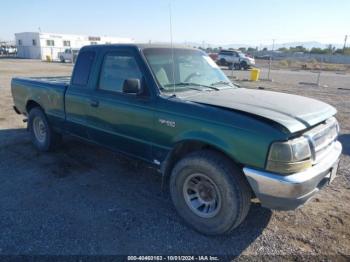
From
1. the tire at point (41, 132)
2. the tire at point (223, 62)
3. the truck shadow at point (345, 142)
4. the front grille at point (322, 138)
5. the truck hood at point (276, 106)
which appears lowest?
the tire at point (223, 62)

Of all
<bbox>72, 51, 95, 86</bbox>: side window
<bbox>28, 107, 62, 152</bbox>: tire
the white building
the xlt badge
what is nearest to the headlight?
the xlt badge

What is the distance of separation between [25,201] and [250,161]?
2.87 m

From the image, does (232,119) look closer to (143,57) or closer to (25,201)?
(143,57)

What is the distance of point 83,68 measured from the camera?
14.5 feet

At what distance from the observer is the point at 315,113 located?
3049mm

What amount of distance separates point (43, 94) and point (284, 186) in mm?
4314

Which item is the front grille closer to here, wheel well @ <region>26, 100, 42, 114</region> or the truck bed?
the truck bed

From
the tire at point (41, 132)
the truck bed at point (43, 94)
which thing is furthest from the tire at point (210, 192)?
the tire at point (41, 132)

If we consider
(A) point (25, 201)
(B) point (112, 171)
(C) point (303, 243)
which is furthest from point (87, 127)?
(C) point (303, 243)

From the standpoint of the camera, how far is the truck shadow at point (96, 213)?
9.66ft

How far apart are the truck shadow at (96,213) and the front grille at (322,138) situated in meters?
1.02

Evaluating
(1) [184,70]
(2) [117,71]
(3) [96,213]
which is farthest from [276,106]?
(3) [96,213]

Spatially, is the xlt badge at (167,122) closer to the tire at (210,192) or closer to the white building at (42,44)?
the tire at (210,192)

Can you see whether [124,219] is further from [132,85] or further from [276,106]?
[276,106]
